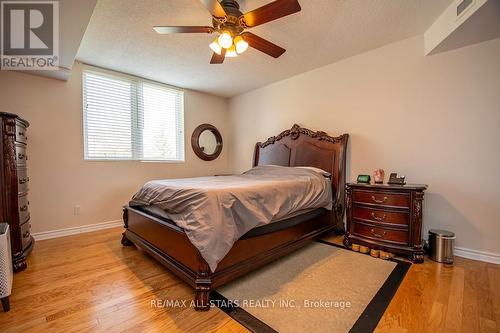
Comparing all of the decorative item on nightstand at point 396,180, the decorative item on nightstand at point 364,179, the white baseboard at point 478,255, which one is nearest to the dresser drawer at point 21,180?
the decorative item on nightstand at point 364,179

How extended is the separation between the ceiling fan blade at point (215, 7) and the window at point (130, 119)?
252cm

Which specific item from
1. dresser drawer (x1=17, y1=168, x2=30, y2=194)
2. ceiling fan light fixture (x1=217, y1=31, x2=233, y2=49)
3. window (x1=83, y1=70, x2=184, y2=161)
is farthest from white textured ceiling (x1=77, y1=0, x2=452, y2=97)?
dresser drawer (x1=17, y1=168, x2=30, y2=194)

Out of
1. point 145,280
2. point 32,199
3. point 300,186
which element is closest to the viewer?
point 145,280

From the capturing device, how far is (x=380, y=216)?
241 centimetres

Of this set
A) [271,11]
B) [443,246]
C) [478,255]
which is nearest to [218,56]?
[271,11]

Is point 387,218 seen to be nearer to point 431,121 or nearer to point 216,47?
point 431,121

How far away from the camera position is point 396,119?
274cm

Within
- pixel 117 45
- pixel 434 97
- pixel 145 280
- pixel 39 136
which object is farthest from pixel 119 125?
pixel 434 97

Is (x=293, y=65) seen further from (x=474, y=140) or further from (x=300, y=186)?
(x=474, y=140)

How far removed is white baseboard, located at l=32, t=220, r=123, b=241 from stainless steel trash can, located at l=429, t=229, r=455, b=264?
4.16 m

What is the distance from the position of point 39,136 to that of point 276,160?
11.0 feet

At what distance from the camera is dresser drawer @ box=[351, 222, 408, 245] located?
2289mm

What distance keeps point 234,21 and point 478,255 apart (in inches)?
129

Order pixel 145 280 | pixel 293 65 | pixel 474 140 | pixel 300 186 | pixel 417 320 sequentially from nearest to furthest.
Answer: pixel 417 320
pixel 145 280
pixel 474 140
pixel 300 186
pixel 293 65
